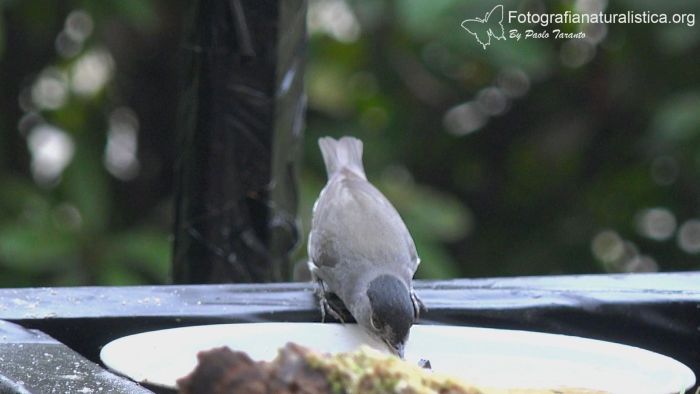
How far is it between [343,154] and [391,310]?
1.69 m

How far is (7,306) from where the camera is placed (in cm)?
238

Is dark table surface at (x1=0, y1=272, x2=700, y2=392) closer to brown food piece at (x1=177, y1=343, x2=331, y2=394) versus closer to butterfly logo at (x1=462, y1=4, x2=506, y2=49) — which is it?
brown food piece at (x1=177, y1=343, x2=331, y2=394)

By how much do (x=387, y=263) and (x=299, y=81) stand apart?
622 millimetres

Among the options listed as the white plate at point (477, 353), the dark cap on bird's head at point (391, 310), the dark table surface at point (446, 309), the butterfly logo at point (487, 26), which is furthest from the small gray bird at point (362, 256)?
the butterfly logo at point (487, 26)

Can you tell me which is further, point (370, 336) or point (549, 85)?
point (549, 85)

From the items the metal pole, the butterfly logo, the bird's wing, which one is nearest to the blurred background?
the butterfly logo

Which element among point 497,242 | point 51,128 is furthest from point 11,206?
point 497,242

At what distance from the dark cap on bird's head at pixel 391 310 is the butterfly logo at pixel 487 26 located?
88.8 inches

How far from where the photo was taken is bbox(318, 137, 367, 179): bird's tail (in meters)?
4.33

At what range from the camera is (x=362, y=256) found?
Result: 11.3 feet

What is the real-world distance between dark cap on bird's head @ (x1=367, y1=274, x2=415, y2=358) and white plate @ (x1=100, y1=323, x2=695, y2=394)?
0.11 meters

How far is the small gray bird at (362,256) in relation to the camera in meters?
2.90

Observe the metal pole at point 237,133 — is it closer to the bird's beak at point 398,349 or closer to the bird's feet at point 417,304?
the bird's feet at point 417,304

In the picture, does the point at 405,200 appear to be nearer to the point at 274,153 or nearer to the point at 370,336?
the point at 274,153
